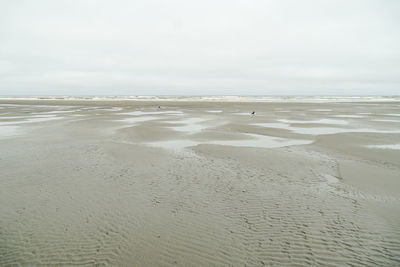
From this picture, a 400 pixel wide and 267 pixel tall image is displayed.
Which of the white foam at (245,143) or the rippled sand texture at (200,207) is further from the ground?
the white foam at (245,143)

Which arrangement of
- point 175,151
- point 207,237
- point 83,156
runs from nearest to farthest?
point 207,237 → point 83,156 → point 175,151

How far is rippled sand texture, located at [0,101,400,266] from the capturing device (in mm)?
4746

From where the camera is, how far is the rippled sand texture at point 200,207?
475cm

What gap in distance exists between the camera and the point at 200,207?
6672 millimetres

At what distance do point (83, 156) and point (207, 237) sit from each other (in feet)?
29.4

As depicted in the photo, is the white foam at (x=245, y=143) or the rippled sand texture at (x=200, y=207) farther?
the white foam at (x=245, y=143)

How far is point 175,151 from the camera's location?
42.3ft

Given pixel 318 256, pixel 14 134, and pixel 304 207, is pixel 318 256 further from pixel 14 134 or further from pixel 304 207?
pixel 14 134

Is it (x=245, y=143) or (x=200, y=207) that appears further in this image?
(x=245, y=143)

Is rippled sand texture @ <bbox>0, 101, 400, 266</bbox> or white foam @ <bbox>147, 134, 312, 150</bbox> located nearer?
rippled sand texture @ <bbox>0, 101, 400, 266</bbox>

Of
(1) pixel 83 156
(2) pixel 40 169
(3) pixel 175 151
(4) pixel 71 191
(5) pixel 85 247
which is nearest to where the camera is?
(5) pixel 85 247

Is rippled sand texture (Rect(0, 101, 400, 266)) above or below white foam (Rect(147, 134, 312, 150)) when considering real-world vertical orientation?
below

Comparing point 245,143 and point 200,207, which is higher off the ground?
point 245,143

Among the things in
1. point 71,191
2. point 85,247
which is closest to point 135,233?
point 85,247
